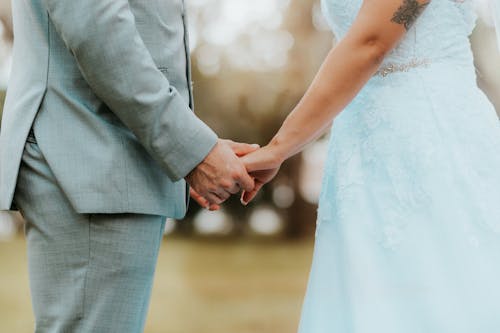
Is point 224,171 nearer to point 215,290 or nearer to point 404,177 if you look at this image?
point 404,177

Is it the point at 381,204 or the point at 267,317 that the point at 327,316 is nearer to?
the point at 381,204

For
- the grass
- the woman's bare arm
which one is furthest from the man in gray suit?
the grass

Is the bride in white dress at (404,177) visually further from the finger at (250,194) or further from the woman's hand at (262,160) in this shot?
the finger at (250,194)

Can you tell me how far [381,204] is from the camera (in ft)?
7.11

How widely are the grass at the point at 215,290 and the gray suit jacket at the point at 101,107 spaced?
5.22 metres

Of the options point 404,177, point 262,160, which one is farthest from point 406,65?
point 262,160

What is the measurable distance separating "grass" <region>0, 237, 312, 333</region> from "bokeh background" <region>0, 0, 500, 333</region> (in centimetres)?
4

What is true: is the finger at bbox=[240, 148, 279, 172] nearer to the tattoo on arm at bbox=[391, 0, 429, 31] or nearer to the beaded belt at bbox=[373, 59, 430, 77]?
the beaded belt at bbox=[373, 59, 430, 77]

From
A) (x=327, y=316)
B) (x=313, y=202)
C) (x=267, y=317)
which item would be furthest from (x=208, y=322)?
(x=313, y=202)

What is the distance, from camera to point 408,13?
2086 millimetres

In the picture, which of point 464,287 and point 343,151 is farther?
point 343,151

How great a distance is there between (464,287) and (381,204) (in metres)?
0.32

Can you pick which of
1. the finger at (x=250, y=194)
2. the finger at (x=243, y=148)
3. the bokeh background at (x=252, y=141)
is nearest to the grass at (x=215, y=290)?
the bokeh background at (x=252, y=141)

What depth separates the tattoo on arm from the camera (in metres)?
2.08
